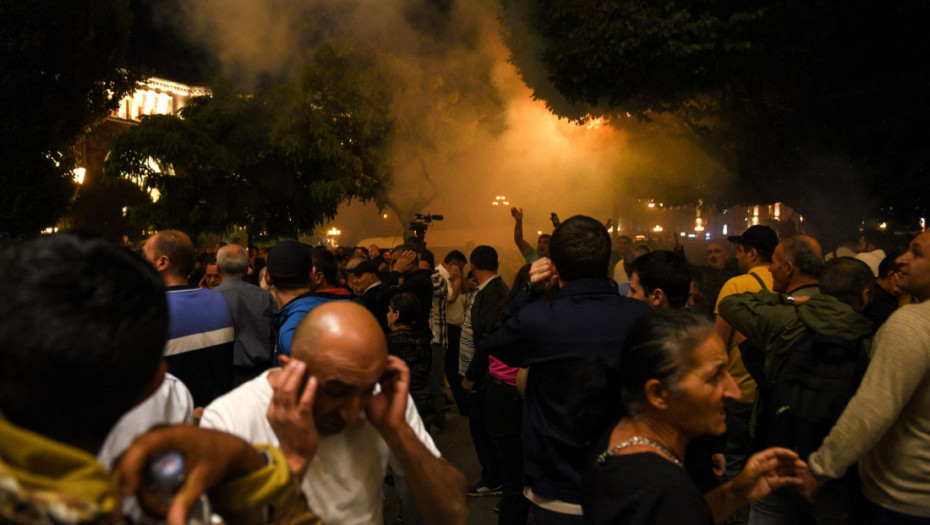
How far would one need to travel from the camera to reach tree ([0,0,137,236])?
15758 millimetres

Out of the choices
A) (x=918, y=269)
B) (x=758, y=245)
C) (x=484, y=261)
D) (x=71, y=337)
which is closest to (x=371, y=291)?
(x=484, y=261)

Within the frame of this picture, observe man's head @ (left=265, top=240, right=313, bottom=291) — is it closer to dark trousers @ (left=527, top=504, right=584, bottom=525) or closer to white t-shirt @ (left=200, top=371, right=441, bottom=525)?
dark trousers @ (left=527, top=504, right=584, bottom=525)

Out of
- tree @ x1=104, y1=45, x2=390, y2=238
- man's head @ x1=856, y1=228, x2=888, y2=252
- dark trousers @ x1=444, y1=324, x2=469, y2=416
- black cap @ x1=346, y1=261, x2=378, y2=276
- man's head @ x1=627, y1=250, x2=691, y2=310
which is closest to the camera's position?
man's head @ x1=627, y1=250, x2=691, y2=310

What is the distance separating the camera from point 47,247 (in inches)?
34.2

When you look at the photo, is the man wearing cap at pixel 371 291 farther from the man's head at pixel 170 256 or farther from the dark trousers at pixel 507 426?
the man's head at pixel 170 256

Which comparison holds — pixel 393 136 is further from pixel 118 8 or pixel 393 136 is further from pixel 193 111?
pixel 118 8

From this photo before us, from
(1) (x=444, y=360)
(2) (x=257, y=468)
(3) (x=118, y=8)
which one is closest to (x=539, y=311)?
(2) (x=257, y=468)

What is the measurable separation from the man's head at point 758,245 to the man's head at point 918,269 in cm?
174

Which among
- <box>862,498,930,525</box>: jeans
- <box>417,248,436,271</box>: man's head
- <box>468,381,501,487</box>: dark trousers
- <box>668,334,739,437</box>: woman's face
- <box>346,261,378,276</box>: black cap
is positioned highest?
<box>417,248,436,271</box>: man's head

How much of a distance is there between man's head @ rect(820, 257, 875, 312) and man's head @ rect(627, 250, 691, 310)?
0.70 meters

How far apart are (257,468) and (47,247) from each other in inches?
15.9

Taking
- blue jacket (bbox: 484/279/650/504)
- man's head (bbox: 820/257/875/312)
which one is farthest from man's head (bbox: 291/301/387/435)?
man's head (bbox: 820/257/875/312)

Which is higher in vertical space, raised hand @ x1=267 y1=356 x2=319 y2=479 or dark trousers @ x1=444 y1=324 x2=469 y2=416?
raised hand @ x1=267 y1=356 x2=319 y2=479

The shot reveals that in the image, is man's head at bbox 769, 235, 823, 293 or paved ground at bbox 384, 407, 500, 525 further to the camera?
paved ground at bbox 384, 407, 500, 525
